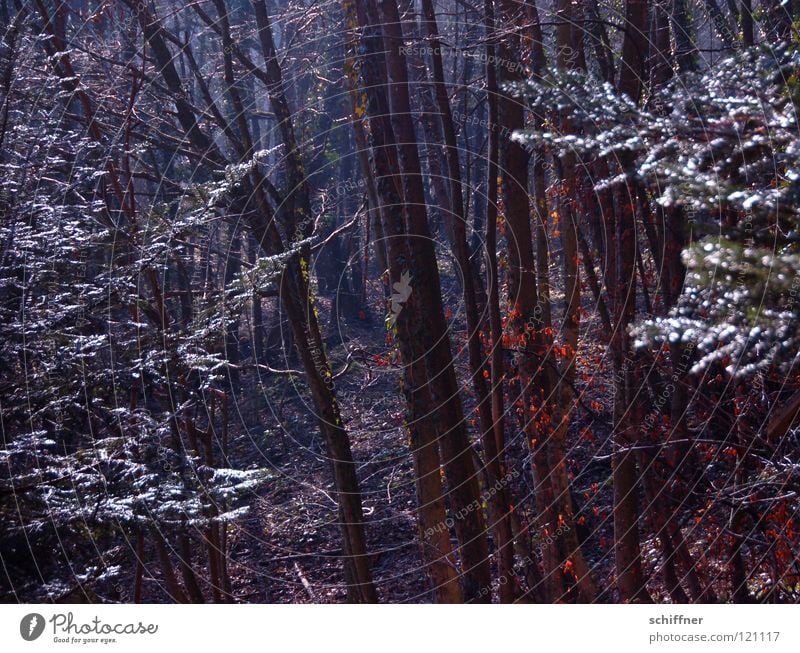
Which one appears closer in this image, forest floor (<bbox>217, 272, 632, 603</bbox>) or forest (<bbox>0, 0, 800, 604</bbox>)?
forest (<bbox>0, 0, 800, 604</bbox>)

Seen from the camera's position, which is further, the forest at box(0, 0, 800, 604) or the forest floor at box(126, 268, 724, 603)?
the forest floor at box(126, 268, 724, 603)

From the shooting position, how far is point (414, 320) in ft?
15.6

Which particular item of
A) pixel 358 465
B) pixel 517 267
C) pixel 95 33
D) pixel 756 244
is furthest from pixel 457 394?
pixel 95 33

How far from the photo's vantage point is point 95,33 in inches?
258

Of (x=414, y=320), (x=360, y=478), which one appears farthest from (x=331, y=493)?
Result: (x=414, y=320)

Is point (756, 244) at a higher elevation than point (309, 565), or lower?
higher

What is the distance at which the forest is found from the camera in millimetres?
2629

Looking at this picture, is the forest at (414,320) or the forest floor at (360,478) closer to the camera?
the forest at (414,320)

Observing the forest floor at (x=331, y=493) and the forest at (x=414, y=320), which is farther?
the forest floor at (x=331, y=493)

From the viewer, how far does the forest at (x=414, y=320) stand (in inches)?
104

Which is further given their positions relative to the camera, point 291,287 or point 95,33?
point 95,33

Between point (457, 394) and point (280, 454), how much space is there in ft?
6.47

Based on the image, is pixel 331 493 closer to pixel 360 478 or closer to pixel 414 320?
pixel 360 478
